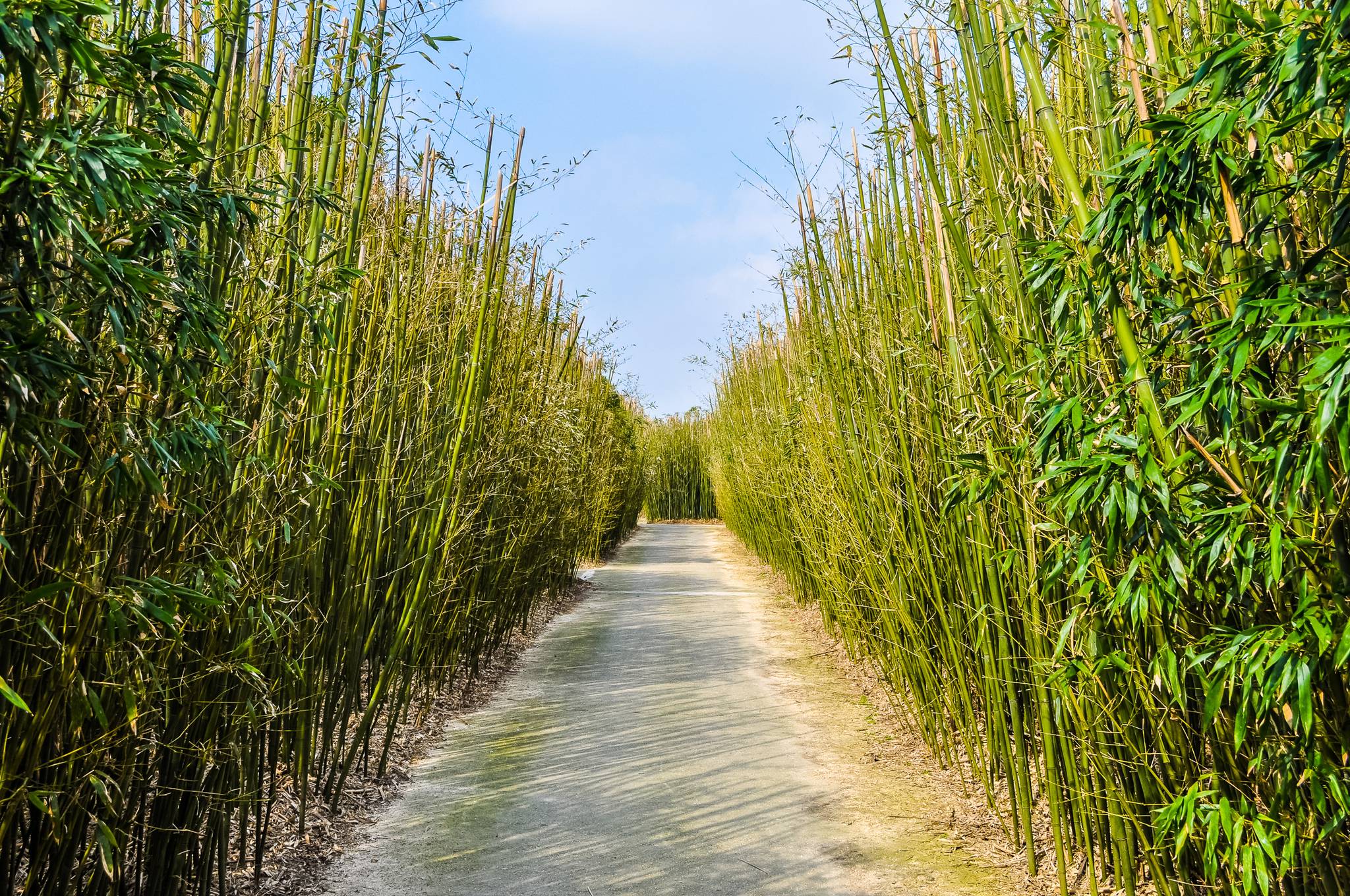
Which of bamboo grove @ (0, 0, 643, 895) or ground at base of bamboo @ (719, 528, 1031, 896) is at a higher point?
bamboo grove @ (0, 0, 643, 895)

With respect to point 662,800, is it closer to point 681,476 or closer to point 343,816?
point 343,816

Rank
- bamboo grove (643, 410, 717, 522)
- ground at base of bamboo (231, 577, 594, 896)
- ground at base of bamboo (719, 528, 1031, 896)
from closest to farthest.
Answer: ground at base of bamboo (231, 577, 594, 896) → ground at base of bamboo (719, 528, 1031, 896) → bamboo grove (643, 410, 717, 522)

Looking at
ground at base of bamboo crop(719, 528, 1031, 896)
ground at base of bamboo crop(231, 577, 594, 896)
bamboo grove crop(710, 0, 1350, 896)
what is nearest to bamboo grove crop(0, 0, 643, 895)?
ground at base of bamboo crop(231, 577, 594, 896)

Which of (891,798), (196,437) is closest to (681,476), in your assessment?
(891,798)

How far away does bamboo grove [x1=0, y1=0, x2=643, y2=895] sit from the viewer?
1.09 metres

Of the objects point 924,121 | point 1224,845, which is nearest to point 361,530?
point 924,121

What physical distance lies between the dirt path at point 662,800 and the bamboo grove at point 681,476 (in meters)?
14.2

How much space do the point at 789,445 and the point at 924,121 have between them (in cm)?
341

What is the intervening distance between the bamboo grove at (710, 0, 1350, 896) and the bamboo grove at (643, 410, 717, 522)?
52.8 ft

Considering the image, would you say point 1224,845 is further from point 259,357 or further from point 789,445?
point 789,445

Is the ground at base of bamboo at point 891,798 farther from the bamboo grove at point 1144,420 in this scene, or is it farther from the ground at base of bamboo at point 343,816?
the ground at base of bamboo at point 343,816

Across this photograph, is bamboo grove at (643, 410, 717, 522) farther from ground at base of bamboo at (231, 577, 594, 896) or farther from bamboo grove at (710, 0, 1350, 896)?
bamboo grove at (710, 0, 1350, 896)

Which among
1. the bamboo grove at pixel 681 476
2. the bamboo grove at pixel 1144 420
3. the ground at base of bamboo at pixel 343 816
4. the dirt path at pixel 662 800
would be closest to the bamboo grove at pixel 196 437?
the ground at base of bamboo at pixel 343 816

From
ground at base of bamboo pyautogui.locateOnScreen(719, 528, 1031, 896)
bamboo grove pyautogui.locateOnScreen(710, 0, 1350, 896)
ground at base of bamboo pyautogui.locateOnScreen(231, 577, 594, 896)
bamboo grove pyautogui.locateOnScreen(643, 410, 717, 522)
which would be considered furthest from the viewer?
bamboo grove pyautogui.locateOnScreen(643, 410, 717, 522)
